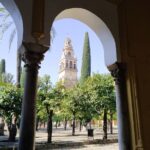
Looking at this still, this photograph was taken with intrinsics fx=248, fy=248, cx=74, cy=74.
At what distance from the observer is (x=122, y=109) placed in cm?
403

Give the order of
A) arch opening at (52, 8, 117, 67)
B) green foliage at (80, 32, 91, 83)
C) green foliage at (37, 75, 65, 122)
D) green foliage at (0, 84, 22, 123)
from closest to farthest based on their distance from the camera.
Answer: arch opening at (52, 8, 117, 67) → green foliage at (0, 84, 22, 123) → green foliage at (37, 75, 65, 122) → green foliage at (80, 32, 91, 83)

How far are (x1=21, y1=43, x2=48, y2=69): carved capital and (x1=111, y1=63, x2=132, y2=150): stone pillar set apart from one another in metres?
1.42

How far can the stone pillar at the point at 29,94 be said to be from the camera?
3.11 meters

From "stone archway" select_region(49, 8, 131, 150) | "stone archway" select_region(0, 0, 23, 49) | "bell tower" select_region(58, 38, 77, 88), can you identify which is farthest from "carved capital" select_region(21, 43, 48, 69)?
"bell tower" select_region(58, 38, 77, 88)

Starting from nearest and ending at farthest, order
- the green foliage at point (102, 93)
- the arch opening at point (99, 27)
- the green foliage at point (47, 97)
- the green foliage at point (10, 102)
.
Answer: the arch opening at point (99, 27) → the green foliage at point (10, 102) → the green foliage at point (47, 97) → the green foliage at point (102, 93)

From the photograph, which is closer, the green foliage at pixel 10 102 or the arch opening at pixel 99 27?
the arch opening at pixel 99 27

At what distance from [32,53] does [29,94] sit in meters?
0.58

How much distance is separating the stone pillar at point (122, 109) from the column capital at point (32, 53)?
1.42m

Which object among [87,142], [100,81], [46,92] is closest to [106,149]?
[87,142]

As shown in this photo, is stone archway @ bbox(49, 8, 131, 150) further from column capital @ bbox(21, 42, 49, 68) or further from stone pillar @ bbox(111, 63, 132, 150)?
column capital @ bbox(21, 42, 49, 68)

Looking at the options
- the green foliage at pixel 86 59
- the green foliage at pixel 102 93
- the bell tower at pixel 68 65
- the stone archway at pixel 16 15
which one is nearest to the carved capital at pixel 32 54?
the stone archway at pixel 16 15

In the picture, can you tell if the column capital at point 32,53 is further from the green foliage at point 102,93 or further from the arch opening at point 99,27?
→ the green foliage at point 102,93

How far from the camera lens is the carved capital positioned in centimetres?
344

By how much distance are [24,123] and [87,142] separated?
8344 mm
